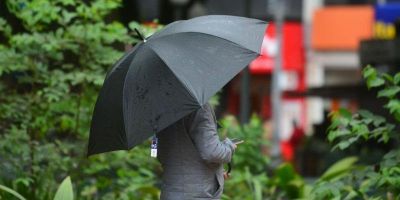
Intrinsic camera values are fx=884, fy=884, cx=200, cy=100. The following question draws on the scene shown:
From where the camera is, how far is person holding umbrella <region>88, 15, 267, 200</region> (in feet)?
14.9

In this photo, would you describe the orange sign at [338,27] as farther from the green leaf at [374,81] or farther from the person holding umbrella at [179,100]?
the person holding umbrella at [179,100]

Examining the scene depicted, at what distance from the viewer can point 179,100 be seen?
14.7ft

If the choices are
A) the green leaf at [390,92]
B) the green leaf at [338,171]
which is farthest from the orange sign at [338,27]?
the green leaf at [390,92]

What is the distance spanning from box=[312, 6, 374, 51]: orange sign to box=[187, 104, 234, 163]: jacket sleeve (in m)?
31.4

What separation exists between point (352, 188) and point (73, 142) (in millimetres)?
2170

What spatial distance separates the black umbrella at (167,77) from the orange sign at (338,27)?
103 feet

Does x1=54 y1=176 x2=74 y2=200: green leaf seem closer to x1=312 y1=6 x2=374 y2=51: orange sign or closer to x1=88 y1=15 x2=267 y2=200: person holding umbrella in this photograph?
x1=88 y1=15 x2=267 y2=200: person holding umbrella

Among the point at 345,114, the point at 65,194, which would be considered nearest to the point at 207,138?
the point at 65,194

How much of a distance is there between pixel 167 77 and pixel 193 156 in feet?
1.54

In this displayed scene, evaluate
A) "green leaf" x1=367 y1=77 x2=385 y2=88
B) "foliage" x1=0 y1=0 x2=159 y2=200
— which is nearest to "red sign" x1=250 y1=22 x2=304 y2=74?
"foliage" x1=0 y1=0 x2=159 y2=200

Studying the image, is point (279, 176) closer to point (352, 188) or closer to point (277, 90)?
point (352, 188)

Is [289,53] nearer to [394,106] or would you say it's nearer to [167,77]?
[394,106]

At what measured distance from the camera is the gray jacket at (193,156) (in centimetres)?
462

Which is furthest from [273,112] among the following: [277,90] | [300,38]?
[300,38]
